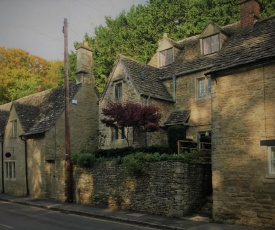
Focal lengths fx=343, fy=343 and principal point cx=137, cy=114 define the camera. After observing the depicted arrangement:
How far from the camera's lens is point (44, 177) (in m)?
25.8

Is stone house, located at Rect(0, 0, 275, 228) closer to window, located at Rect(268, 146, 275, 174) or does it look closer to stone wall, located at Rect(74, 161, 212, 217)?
window, located at Rect(268, 146, 275, 174)

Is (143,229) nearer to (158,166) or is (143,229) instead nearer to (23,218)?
(158,166)

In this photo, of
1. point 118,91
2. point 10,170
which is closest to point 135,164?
point 118,91

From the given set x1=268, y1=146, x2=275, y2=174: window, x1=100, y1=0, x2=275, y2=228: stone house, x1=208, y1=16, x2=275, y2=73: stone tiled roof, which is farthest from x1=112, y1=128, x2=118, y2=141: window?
x1=268, y1=146, x2=275, y2=174: window

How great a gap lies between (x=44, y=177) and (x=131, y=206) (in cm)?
1016

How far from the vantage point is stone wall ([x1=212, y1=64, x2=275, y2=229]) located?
13.2 m

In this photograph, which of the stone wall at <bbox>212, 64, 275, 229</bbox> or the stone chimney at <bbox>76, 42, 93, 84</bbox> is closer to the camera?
the stone wall at <bbox>212, 64, 275, 229</bbox>

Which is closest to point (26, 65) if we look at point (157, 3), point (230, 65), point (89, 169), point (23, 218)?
point (157, 3)

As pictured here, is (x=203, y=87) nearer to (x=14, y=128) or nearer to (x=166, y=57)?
(x=166, y=57)

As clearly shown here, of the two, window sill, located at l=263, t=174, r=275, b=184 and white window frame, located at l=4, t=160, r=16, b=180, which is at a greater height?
window sill, located at l=263, t=174, r=275, b=184

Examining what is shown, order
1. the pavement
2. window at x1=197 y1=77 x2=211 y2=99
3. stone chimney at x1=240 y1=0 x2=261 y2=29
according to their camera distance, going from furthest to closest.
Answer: window at x1=197 y1=77 x2=211 y2=99 < stone chimney at x1=240 y1=0 x2=261 y2=29 < the pavement

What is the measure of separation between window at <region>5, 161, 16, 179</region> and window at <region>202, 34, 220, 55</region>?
19.0 meters

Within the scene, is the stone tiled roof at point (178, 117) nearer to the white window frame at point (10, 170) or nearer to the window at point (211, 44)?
the window at point (211, 44)

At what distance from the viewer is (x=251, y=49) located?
15.2 metres
